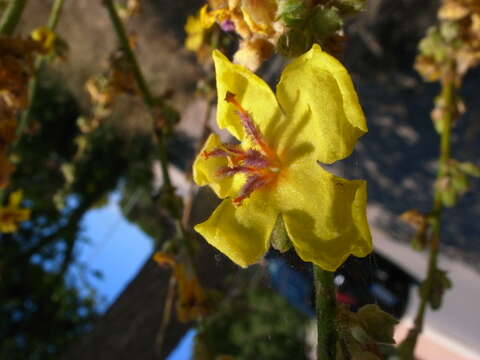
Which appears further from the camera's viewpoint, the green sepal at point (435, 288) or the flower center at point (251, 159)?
the green sepal at point (435, 288)

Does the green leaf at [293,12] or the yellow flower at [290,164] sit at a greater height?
the green leaf at [293,12]

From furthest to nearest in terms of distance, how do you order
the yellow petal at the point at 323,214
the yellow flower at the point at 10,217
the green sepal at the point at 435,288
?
the yellow flower at the point at 10,217 → the green sepal at the point at 435,288 → the yellow petal at the point at 323,214

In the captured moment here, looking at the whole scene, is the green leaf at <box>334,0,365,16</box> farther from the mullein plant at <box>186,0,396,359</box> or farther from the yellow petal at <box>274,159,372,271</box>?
the yellow petal at <box>274,159,372,271</box>

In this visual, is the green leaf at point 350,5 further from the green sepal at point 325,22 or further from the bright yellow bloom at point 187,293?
the bright yellow bloom at point 187,293

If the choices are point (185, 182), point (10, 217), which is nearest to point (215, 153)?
point (10, 217)

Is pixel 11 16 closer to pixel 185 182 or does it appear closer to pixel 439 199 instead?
pixel 439 199

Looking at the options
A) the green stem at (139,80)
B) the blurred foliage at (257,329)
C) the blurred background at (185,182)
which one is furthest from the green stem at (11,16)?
the blurred foliage at (257,329)

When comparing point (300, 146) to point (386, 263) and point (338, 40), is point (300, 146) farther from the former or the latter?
point (386, 263)

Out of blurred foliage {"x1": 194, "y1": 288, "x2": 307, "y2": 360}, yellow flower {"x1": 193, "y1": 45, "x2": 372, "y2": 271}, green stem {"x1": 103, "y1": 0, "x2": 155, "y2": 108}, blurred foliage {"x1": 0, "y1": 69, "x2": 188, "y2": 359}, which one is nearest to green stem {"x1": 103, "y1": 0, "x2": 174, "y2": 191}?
green stem {"x1": 103, "y1": 0, "x2": 155, "y2": 108}
